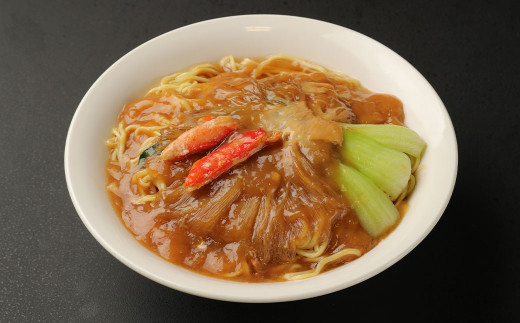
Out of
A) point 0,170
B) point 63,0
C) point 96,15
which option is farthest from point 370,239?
point 63,0

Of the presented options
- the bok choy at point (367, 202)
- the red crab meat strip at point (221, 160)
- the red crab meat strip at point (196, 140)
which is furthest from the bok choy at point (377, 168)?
the red crab meat strip at point (196, 140)

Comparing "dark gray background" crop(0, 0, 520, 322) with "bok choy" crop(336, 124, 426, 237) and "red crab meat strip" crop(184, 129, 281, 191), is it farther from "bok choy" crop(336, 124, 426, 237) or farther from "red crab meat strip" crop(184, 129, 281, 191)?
"red crab meat strip" crop(184, 129, 281, 191)

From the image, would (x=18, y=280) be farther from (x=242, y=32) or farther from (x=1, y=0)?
(x=1, y=0)

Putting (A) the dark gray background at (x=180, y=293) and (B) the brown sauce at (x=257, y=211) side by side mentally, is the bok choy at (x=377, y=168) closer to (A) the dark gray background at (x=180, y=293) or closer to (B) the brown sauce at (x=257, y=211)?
(B) the brown sauce at (x=257, y=211)

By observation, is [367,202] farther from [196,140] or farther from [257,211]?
[196,140]

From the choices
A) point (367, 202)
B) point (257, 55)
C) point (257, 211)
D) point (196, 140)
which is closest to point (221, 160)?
point (196, 140)
